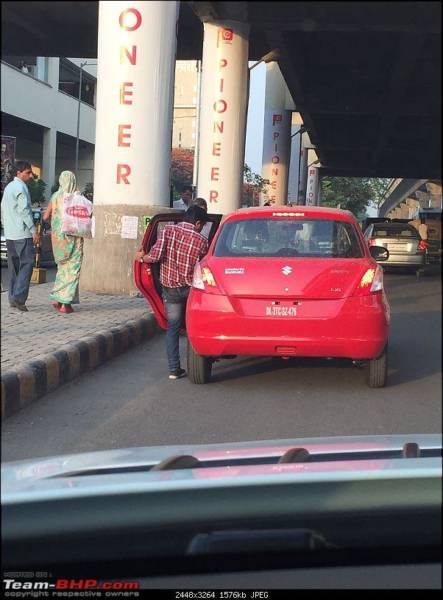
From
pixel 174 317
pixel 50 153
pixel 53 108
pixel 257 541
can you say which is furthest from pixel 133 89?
pixel 174 317

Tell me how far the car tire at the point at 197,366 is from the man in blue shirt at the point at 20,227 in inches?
54.5

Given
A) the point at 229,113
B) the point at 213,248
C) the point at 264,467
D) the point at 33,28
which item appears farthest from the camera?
the point at 229,113

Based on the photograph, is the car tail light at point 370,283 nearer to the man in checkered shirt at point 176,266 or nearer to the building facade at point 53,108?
the man in checkered shirt at point 176,266

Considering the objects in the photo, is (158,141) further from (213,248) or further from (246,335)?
(213,248)

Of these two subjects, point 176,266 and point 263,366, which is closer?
point 176,266

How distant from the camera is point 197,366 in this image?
684 cm

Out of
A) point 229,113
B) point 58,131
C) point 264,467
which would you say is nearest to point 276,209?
point 58,131

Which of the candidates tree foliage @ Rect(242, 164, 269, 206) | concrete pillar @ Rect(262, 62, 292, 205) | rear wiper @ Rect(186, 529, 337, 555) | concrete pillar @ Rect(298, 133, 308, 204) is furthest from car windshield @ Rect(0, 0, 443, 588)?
concrete pillar @ Rect(298, 133, 308, 204)

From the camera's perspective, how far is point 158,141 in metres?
3.97

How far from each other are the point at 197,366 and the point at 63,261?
3.31 m

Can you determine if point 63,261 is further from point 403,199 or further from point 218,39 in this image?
point 218,39

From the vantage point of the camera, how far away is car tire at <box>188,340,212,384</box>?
269 inches

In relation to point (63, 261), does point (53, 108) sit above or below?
above

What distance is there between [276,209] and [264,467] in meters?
5.26
